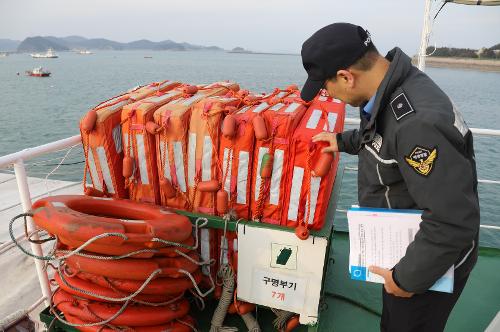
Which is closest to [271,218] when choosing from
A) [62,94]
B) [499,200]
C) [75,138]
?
[75,138]

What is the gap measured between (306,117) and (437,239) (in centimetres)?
129

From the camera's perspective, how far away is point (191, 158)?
243 cm

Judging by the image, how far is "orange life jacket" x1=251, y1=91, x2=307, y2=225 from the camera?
7.23ft

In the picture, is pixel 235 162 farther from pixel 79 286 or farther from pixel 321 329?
pixel 321 329

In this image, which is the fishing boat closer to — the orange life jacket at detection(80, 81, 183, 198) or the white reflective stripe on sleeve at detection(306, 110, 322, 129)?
the orange life jacket at detection(80, 81, 183, 198)

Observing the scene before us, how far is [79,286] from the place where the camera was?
2230 mm

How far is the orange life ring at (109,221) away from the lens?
2027 millimetres

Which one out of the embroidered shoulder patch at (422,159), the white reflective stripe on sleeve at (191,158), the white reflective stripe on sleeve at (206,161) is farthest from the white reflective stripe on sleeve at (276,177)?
the embroidered shoulder patch at (422,159)

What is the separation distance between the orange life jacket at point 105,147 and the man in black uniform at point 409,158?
142 centimetres

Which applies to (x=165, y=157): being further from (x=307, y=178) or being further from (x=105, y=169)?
(x=307, y=178)

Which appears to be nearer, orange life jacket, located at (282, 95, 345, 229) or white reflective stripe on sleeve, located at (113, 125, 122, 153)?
orange life jacket, located at (282, 95, 345, 229)

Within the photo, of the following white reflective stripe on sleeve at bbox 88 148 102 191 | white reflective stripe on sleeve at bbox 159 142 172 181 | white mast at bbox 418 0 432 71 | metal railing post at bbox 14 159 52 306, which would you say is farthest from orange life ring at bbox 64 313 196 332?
→ white mast at bbox 418 0 432 71

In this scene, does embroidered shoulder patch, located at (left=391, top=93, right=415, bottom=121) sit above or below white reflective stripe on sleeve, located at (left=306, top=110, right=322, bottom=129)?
Answer: above

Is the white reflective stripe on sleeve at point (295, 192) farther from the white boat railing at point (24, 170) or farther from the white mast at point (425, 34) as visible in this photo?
the white mast at point (425, 34)
